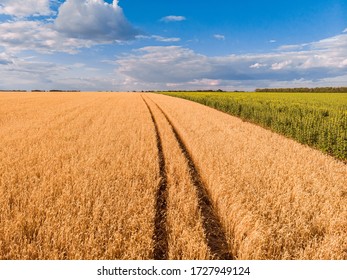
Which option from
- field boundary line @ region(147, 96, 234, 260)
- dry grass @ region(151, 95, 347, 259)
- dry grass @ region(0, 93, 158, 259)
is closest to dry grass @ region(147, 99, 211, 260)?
field boundary line @ region(147, 96, 234, 260)

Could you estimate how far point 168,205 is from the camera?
5.29 m

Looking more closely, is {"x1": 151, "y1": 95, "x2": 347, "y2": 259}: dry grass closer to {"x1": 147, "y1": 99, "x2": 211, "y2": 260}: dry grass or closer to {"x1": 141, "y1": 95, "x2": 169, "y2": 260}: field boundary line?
{"x1": 147, "y1": 99, "x2": 211, "y2": 260}: dry grass

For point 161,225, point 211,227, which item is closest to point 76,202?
point 161,225

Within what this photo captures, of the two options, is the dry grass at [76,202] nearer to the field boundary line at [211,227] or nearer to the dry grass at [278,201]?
the field boundary line at [211,227]

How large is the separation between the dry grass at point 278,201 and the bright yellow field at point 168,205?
0.9 inches

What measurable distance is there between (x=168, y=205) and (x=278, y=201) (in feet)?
6.91

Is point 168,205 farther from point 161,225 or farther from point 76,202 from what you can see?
point 76,202

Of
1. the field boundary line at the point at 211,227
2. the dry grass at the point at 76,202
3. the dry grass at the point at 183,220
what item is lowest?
the field boundary line at the point at 211,227

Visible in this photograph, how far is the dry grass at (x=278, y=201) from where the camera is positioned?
3.98 meters

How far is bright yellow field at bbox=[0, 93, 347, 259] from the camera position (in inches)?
151

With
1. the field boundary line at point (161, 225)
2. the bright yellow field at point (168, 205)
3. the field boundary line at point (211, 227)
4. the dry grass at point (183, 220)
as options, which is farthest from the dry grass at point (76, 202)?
the field boundary line at point (211, 227)

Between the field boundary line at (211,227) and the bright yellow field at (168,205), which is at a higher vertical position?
the bright yellow field at (168,205)
